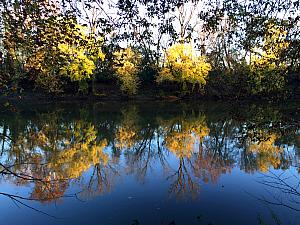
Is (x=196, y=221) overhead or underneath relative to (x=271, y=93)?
underneath

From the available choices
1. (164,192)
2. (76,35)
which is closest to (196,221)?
(164,192)

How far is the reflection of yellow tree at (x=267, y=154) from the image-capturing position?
9.78 meters

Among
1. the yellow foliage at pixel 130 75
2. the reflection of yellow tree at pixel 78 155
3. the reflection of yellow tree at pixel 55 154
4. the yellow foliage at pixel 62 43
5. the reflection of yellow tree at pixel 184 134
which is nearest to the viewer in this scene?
the yellow foliage at pixel 62 43

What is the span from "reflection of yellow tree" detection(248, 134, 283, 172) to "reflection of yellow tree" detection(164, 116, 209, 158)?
96.3 inches

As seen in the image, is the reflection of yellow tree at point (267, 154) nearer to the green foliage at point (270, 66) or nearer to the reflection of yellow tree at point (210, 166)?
the reflection of yellow tree at point (210, 166)

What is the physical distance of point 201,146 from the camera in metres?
12.7

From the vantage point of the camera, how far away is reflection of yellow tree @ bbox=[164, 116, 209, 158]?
40.4ft

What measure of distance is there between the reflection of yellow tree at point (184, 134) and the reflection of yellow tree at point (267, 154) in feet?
8.03

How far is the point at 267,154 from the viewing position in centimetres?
1082

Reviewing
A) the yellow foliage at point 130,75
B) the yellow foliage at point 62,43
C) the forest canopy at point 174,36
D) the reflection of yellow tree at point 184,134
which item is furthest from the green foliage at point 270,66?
the yellow foliage at point 130,75

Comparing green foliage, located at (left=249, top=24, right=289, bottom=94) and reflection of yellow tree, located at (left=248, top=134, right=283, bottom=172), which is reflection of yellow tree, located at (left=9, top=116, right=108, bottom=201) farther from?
reflection of yellow tree, located at (left=248, top=134, right=283, bottom=172)

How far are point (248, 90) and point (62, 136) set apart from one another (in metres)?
Result: 12.0

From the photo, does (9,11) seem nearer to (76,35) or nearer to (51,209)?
(76,35)

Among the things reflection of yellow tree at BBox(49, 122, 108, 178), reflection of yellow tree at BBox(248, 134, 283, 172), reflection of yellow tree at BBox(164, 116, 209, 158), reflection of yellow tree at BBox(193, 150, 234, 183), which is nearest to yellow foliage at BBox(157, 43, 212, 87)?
reflection of yellow tree at BBox(164, 116, 209, 158)
